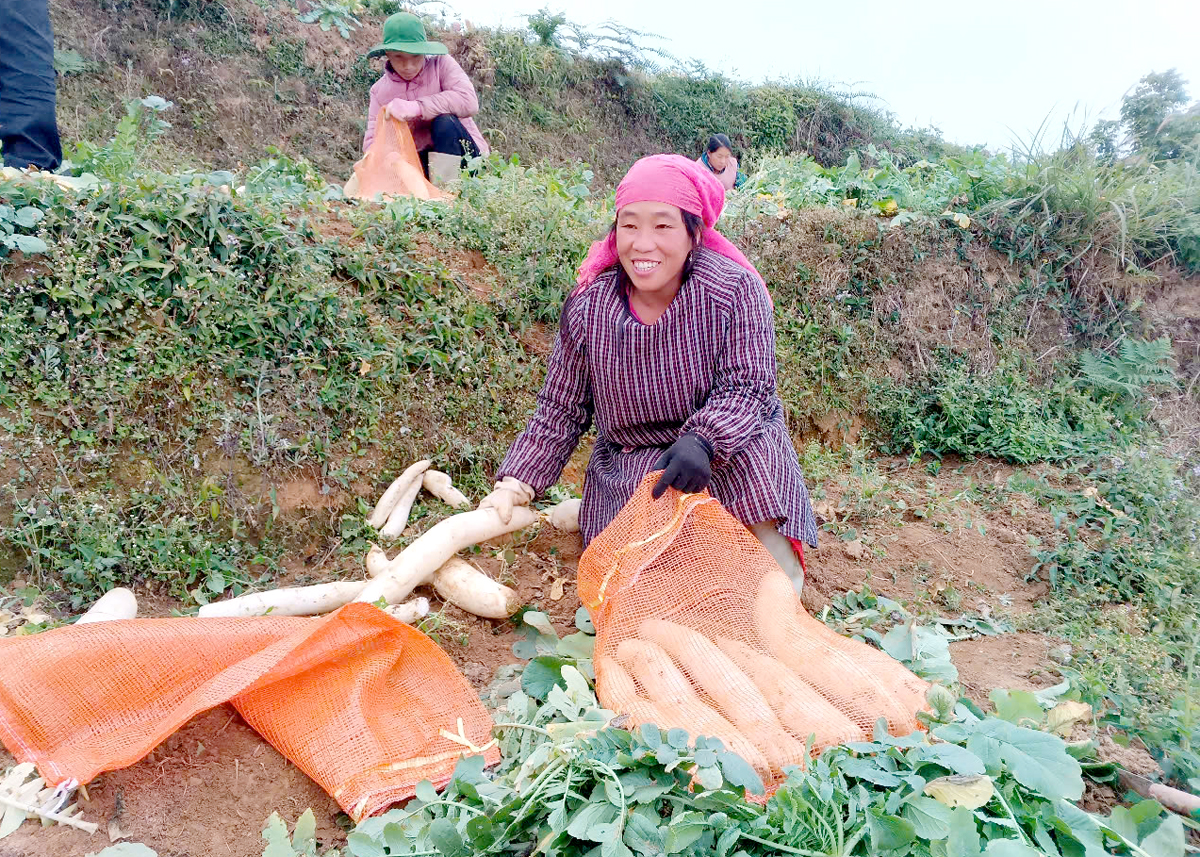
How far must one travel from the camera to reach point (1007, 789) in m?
1.62

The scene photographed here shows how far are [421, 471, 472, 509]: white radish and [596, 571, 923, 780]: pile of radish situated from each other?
3.95ft

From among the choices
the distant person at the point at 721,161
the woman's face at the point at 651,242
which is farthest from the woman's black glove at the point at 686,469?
the distant person at the point at 721,161

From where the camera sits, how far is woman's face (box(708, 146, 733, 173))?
6953 millimetres

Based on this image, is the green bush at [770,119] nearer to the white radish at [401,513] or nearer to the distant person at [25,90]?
the distant person at [25,90]

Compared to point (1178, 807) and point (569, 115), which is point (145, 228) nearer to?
point (1178, 807)

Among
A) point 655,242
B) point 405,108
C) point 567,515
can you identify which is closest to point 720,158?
point 405,108

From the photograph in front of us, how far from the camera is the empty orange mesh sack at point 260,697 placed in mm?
1886

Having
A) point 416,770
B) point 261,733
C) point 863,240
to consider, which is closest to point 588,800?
point 416,770

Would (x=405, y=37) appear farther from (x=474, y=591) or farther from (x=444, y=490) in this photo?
(x=474, y=591)

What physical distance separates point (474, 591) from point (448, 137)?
329 centimetres

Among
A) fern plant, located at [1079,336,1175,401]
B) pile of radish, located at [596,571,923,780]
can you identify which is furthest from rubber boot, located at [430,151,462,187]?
fern plant, located at [1079,336,1175,401]

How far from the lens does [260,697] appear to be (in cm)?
206

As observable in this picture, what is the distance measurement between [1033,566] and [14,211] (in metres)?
4.13

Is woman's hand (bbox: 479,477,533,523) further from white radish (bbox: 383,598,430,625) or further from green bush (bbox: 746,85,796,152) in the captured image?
green bush (bbox: 746,85,796,152)
